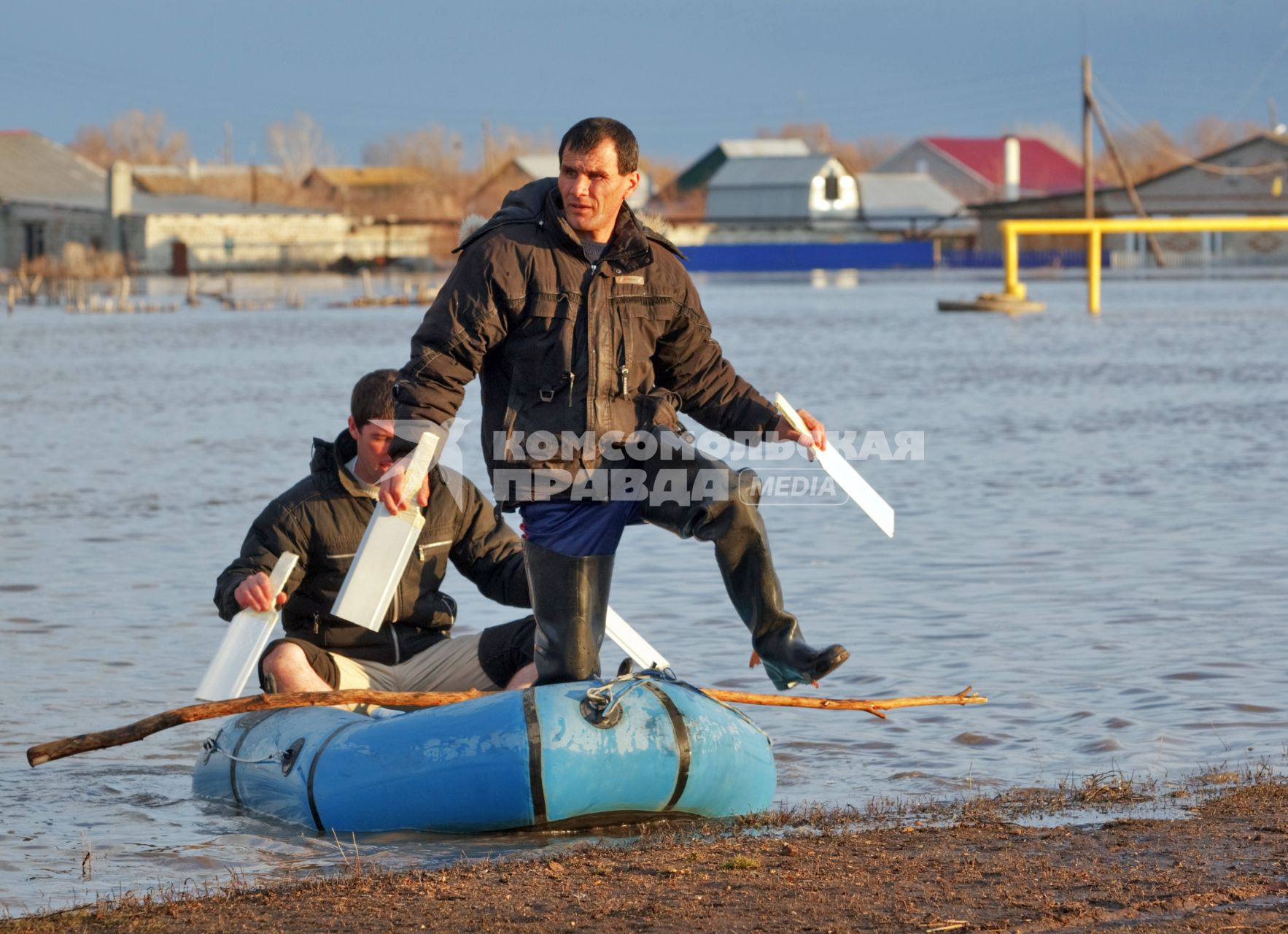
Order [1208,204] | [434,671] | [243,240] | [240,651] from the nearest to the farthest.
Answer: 1. [240,651]
2. [434,671]
3. [1208,204]
4. [243,240]

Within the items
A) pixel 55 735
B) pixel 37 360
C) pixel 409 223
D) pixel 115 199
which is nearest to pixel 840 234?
pixel 409 223

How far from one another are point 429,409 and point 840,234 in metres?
98.1

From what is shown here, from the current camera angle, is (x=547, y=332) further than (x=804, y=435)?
No

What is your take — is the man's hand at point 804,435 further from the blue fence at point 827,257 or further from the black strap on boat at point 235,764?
the blue fence at point 827,257

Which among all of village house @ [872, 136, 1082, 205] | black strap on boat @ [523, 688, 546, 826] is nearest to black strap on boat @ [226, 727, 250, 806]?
black strap on boat @ [523, 688, 546, 826]

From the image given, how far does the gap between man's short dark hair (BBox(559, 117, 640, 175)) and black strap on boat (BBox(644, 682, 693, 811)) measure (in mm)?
1657

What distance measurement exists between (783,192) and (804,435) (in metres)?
98.3

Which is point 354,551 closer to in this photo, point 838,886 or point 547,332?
point 547,332

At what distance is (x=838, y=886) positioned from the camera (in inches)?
200

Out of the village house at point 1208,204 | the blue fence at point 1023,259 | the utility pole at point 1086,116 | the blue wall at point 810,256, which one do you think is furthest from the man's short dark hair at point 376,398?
the blue wall at point 810,256

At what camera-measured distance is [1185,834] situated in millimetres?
5602

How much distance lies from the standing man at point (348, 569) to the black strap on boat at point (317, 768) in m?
0.47

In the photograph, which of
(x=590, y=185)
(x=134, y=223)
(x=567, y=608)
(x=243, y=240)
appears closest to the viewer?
(x=590, y=185)

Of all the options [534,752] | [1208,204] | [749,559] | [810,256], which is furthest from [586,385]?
[810,256]
